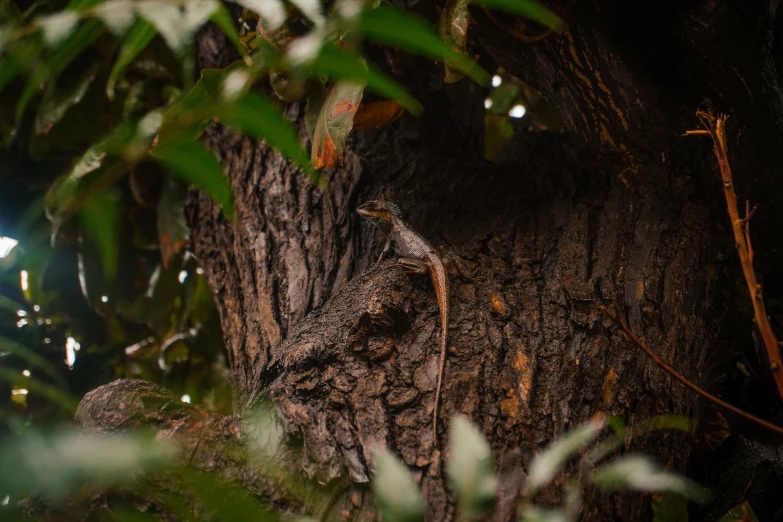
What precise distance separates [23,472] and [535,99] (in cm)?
273

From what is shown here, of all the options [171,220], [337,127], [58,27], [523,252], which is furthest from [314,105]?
[58,27]

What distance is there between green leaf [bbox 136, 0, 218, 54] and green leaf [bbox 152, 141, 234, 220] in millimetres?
98

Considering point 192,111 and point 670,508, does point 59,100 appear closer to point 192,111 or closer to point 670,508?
point 192,111

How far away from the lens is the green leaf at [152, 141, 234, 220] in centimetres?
67

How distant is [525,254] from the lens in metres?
1.92

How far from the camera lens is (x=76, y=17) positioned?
0.80 meters

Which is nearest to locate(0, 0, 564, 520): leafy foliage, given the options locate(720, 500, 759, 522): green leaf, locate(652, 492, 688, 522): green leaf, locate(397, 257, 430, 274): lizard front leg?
locate(397, 257, 430, 274): lizard front leg

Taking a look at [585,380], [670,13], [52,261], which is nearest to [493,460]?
[585,380]

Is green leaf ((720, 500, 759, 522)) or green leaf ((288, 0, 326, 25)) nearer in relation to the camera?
green leaf ((288, 0, 326, 25))

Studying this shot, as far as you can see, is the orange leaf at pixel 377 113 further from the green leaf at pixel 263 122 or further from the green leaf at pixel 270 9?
the green leaf at pixel 263 122

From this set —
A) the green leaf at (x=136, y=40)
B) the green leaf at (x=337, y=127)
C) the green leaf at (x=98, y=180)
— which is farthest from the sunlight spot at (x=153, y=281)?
the green leaf at (x=136, y=40)

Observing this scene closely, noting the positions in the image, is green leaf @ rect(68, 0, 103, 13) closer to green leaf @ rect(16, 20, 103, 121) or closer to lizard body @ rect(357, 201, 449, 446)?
green leaf @ rect(16, 20, 103, 121)

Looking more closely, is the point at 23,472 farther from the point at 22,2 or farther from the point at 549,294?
the point at 22,2

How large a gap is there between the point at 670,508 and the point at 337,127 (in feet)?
3.99
